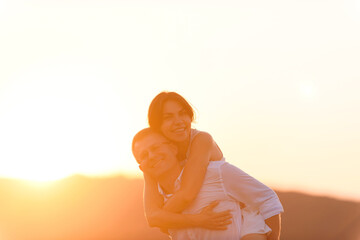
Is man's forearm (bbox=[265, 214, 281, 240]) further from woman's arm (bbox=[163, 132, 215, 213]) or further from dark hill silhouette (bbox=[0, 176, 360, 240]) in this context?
dark hill silhouette (bbox=[0, 176, 360, 240])

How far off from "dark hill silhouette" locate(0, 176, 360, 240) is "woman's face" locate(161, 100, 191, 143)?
1822 cm

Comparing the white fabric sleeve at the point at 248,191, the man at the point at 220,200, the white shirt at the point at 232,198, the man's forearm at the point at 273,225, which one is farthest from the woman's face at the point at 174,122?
the man's forearm at the point at 273,225

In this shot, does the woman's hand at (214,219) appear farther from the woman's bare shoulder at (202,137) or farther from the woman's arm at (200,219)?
the woman's bare shoulder at (202,137)

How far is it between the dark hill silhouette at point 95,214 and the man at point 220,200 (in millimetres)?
18283

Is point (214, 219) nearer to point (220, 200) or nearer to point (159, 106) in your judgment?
point (220, 200)

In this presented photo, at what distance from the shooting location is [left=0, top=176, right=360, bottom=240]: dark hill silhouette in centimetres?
2667

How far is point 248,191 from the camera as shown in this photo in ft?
25.7

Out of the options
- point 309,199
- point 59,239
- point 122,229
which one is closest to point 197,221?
point 59,239

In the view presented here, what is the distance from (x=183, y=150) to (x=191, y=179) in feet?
2.75

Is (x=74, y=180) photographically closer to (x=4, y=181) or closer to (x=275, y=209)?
(x=4, y=181)

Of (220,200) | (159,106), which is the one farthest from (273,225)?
(159,106)

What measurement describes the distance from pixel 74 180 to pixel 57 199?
1.16m

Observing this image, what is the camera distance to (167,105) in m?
8.26

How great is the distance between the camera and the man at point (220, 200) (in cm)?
778
